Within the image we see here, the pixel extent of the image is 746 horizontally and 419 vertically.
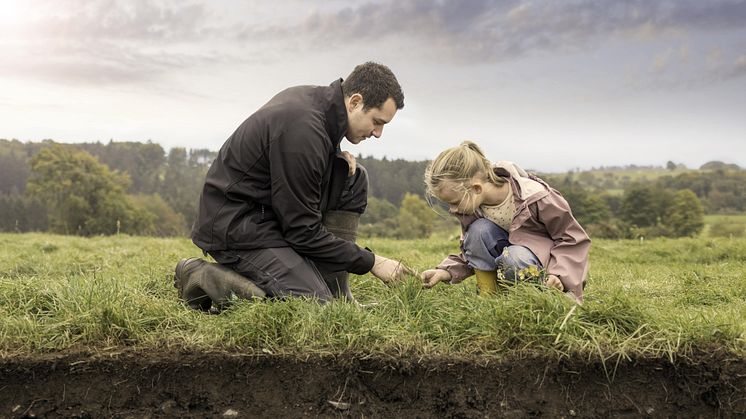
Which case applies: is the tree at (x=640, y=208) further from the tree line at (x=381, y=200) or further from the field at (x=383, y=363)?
the field at (x=383, y=363)

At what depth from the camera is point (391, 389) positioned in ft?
12.7

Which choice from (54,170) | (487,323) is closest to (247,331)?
(487,323)

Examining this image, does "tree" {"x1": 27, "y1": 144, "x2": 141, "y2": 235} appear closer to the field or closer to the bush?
the bush

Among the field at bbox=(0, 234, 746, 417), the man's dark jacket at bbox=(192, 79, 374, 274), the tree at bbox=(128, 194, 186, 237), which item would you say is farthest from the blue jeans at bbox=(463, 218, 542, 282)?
the tree at bbox=(128, 194, 186, 237)

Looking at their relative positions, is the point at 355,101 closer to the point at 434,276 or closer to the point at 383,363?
the point at 434,276

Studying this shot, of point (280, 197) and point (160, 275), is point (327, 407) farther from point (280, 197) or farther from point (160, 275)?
point (160, 275)

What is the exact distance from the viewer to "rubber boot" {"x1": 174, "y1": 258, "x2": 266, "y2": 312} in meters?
5.00

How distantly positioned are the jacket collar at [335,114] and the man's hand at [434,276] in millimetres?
1373

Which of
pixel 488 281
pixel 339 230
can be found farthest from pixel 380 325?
pixel 339 230

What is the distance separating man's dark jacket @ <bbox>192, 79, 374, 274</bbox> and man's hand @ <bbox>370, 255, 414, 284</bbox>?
97 millimetres

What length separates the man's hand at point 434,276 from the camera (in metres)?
5.16

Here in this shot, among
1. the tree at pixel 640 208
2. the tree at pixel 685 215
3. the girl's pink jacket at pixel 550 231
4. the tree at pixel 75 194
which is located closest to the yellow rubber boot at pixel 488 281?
the girl's pink jacket at pixel 550 231

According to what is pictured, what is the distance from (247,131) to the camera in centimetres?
500

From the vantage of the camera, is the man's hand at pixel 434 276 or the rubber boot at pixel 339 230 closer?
the man's hand at pixel 434 276
